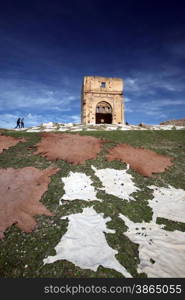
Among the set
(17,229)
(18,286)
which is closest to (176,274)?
(18,286)

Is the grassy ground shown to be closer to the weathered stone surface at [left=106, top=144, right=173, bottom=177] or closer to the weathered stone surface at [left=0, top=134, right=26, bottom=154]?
the weathered stone surface at [left=106, top=144, right=173, bottom=177]

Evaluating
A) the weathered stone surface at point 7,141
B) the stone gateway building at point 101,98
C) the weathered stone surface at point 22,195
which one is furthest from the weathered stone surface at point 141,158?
the stone gateway building at point 101,98

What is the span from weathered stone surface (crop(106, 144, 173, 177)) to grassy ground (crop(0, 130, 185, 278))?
2.04ft

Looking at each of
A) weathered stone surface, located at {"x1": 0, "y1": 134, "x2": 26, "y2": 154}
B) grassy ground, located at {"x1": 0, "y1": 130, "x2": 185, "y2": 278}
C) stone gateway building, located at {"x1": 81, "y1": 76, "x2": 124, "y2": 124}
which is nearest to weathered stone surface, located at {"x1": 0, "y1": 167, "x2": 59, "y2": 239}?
grassy ground, located at {"x1": 0, "y1": 130, "x2": 185, "y2": 278}

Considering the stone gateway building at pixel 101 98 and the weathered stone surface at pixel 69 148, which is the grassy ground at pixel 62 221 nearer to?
the weathered stone surface at pixel 69 148

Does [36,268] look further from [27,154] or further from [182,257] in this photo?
[27,154]

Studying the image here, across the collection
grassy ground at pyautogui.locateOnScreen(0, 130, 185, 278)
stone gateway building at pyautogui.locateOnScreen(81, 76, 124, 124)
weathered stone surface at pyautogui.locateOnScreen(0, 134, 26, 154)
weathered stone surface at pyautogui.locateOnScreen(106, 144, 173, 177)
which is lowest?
grassy ground at pyautogui.locateOnScreen(0, 130, 185, 278)

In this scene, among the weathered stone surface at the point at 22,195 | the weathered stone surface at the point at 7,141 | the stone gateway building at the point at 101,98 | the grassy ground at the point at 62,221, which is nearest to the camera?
the grassy ground at the point at 62,221

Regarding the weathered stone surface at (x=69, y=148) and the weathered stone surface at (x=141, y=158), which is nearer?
the weathered stone surface at (x=141, y=158)

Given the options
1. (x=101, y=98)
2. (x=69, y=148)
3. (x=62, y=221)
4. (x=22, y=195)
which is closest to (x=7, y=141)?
(x=69, y=148)

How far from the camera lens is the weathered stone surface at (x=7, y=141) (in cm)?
1759

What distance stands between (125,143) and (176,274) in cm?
1417

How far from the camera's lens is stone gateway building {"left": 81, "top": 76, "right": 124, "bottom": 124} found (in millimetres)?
41531

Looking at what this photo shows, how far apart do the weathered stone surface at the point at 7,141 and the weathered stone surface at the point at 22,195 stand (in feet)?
18.0
